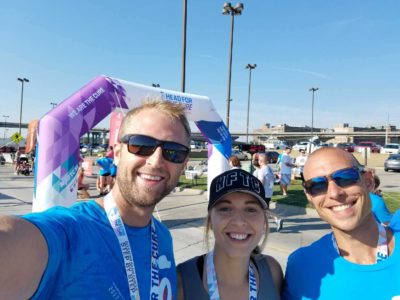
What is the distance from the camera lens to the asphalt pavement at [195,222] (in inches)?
243

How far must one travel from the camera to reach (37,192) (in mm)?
5379

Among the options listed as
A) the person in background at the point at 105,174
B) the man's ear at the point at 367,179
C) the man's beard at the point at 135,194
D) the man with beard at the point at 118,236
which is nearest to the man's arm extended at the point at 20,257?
the man with beard at the point at 118,236

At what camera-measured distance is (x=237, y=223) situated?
73.0 inches

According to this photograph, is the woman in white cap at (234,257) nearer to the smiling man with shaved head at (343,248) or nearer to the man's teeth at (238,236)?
the man's teeth at (238,236)

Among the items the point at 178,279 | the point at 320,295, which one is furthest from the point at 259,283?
the point at 178,279

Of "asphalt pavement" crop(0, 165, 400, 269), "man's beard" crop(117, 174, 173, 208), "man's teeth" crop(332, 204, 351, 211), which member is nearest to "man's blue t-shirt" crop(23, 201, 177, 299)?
"man's beard" crop(117, 174, 173, 208)

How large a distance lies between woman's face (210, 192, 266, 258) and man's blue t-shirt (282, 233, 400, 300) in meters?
0.31

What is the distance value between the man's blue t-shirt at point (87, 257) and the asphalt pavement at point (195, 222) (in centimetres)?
299

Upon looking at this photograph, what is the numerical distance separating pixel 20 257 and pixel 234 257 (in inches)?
46.4

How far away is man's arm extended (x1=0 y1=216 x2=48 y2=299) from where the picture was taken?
1010 millimetres

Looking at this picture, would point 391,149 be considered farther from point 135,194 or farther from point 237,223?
point 135,194

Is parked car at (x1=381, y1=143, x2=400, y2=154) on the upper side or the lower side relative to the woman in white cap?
upper

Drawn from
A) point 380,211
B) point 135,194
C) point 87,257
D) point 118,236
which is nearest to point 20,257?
point 87,257

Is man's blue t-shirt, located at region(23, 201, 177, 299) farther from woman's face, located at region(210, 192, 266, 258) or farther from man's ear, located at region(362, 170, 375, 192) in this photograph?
man's ear, located at region(362, 170, 375, 192)
